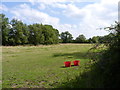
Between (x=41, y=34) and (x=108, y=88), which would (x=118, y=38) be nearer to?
(x=108, y=88)

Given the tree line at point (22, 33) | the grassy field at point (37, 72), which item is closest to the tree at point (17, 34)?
the tree line at point (22, 33)

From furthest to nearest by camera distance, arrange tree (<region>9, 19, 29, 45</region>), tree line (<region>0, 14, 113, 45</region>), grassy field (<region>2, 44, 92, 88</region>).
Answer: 1. tree (<region>9, 19, 29, 45</region>)
2. tree line (<region>0, 14, 113, 45</region>)
3. grassy field (<region>2, 44, 92, 88</region>)

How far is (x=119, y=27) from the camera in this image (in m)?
4.18

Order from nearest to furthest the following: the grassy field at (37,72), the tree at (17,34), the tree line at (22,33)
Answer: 1. the grassy field at (37,72)
2. the tree line at (22,33)
3. the tree at (17,34)

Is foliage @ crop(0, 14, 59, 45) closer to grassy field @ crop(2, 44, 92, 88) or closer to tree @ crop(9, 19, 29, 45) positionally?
tree @ crop(9, 19, 29, 45)

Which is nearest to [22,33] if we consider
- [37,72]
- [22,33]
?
[22,33]

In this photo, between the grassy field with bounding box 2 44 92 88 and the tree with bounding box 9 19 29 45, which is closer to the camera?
the grassy field with bounding box 2 44 92 88

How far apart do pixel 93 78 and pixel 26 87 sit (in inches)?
165

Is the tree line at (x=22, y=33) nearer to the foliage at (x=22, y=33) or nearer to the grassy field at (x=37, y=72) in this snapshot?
the foliage at (x=22, y=33)

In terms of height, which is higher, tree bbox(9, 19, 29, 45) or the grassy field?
tree bbox(9, 19, 29, 45)

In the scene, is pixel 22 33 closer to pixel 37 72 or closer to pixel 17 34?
pixel 17 34

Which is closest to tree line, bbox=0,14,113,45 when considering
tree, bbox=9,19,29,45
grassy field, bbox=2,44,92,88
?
tree, bbox=9,19,29,45

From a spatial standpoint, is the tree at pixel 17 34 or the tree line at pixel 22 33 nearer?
the tree line at pixel 22 33

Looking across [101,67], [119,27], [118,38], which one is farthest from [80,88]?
[119,27]
